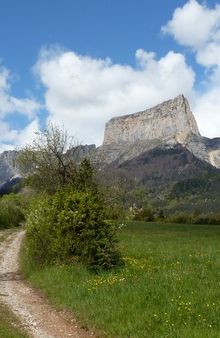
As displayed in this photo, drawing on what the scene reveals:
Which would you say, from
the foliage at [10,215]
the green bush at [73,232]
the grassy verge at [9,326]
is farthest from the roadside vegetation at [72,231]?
the foliage at [10,215]

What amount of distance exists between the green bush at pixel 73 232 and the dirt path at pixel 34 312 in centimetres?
227

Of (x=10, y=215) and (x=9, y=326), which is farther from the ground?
(x=10, y=215)

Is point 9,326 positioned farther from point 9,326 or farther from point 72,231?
point 72,231

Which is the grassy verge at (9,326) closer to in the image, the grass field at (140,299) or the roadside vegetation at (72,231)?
the grass field at (140,299)

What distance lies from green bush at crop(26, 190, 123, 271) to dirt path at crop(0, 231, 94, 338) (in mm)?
2269

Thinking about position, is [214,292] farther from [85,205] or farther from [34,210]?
[34,210]

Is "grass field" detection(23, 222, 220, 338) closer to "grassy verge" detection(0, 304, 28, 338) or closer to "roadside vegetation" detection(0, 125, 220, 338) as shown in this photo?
"roadside vegetation" detection(0, 125, 220, 338)

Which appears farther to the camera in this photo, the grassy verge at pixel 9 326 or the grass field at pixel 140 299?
the grassy verge at pixel 9 326

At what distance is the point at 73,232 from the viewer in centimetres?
2466

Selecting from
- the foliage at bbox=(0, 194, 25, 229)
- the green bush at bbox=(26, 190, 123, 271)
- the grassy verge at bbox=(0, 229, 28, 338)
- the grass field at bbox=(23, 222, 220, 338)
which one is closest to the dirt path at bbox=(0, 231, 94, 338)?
the grassy verge at bbox=(0, 229, 28, 338)

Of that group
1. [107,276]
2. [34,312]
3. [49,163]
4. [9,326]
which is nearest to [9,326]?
[9,326]

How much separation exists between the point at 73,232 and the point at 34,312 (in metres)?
7.23

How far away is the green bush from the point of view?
939 inches

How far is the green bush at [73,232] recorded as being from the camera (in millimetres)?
23859
